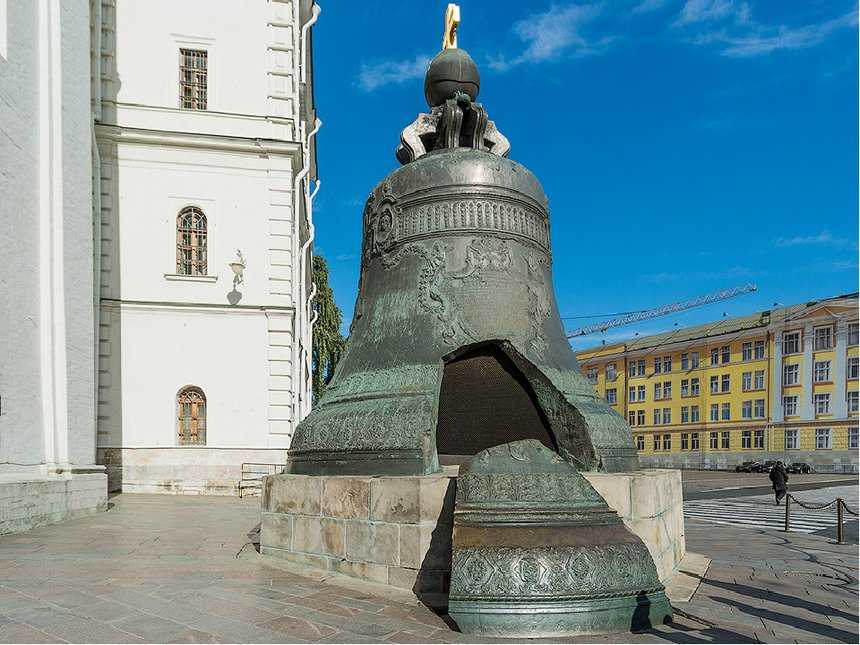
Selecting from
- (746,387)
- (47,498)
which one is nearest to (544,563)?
(47,498)

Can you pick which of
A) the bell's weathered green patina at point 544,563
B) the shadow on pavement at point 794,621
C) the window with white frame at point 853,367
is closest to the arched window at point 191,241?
the bell's weathered green patina at point 544,563

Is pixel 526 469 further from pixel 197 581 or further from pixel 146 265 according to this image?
pixel 146 265

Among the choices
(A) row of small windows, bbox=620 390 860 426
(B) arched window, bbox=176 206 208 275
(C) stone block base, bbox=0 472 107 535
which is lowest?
(A) row of small windows, bbox=620 390 860 426

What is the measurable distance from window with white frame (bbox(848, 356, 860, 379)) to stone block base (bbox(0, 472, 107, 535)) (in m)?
45.4

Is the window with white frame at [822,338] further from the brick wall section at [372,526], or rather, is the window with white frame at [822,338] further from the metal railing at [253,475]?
the brick wall section at [372,526]

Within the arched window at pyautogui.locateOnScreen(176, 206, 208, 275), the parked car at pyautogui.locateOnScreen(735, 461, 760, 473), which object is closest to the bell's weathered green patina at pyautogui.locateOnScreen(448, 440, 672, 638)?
the arched window at pyautogui.locateOnScreen(176, 206, 208, 275)

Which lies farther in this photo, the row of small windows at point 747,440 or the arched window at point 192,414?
the row of small windows at point 747,440

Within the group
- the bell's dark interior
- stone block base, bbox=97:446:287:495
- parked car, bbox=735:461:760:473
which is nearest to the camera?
the bell's dark interior

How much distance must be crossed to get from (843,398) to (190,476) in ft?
140

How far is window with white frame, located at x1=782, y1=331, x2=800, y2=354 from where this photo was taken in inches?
1919

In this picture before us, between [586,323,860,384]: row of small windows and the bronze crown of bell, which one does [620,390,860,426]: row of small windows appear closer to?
[586,323,860,384]: row of small windows

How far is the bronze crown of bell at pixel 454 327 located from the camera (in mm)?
5266

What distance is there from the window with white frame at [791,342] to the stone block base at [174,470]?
1658 inches

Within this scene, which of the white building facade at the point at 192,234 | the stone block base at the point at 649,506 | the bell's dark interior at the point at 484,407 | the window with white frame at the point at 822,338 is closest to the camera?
the stone block base at the point at 649,506
